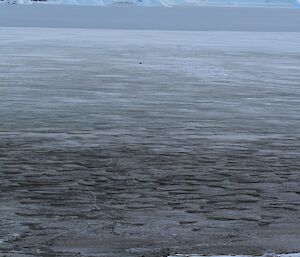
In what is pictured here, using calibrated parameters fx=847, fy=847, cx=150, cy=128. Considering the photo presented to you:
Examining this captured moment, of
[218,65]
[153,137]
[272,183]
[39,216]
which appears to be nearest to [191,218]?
[39,216]

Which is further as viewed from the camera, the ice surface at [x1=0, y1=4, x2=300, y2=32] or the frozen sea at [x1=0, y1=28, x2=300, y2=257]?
the ice surface at [x1=0, y1=4, x2=300, y2=32]

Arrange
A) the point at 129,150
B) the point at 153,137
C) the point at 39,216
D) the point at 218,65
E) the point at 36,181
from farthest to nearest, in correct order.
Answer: the point at 218,65 → the point at 153,137 → the point at 129,150 → the point at 36,181 → the point at 39,216

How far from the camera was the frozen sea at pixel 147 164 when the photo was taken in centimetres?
578

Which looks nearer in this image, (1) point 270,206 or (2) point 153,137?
(1) point 270,206

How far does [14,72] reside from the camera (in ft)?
59.8

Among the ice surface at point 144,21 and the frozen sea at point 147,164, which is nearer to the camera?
the frozen sea at point 147,164

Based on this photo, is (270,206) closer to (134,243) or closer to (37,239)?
(134,243)

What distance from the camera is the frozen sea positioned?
5.78 m

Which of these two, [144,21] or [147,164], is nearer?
[147,164]

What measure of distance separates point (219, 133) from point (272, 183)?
295 centimetres

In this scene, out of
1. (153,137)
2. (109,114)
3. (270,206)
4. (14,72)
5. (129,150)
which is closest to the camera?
(270,206)

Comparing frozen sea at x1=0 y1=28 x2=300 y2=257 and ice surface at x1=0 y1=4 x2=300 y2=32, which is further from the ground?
frozen sea at x1=0 y1=28 x2=300 y2=257

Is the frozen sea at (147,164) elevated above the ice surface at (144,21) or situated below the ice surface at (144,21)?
above

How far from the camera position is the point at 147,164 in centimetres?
860
